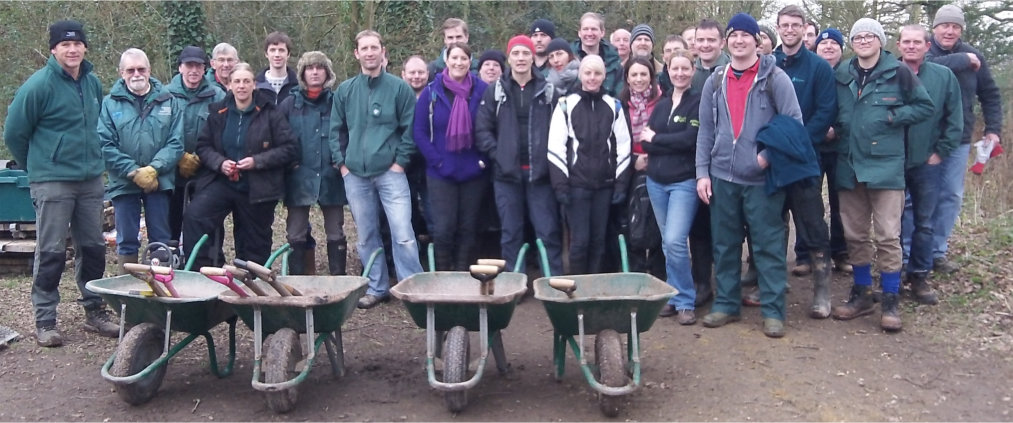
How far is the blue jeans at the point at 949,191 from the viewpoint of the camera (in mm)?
6301

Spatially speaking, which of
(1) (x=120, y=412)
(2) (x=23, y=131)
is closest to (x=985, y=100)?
(1) (x=120, y=412)

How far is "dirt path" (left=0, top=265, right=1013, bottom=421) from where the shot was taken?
14.4 feet

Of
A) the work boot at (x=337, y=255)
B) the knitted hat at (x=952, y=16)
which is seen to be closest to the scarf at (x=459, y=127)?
the work boot at (x=337, y=255)

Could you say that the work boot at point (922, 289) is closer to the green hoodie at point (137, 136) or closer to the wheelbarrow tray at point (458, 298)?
the wheelbarrow tray at point (458, 298)

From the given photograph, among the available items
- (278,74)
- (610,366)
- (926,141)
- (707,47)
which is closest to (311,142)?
(278,74)

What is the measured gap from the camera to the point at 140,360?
4.42 meters

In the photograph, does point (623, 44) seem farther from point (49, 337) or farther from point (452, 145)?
point (49, 337)

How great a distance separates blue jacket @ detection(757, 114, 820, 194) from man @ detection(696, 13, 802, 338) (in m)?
0.05

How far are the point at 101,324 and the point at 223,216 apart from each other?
1.12 m

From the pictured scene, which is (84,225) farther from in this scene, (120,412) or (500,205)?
(500,205)

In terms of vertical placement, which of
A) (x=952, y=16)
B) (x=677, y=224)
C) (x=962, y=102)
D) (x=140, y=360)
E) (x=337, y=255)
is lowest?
(x=140, y=360)

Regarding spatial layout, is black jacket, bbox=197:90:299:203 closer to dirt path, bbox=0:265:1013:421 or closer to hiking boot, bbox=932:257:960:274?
dirt path, bbox=0:265:1013:421

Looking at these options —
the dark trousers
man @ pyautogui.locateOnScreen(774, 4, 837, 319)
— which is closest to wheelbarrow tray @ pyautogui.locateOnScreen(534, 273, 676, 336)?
man @ pyautogui.locateOnScreen(774, 4, 837, 319)

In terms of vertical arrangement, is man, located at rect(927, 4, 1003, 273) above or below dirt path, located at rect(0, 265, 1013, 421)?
above
